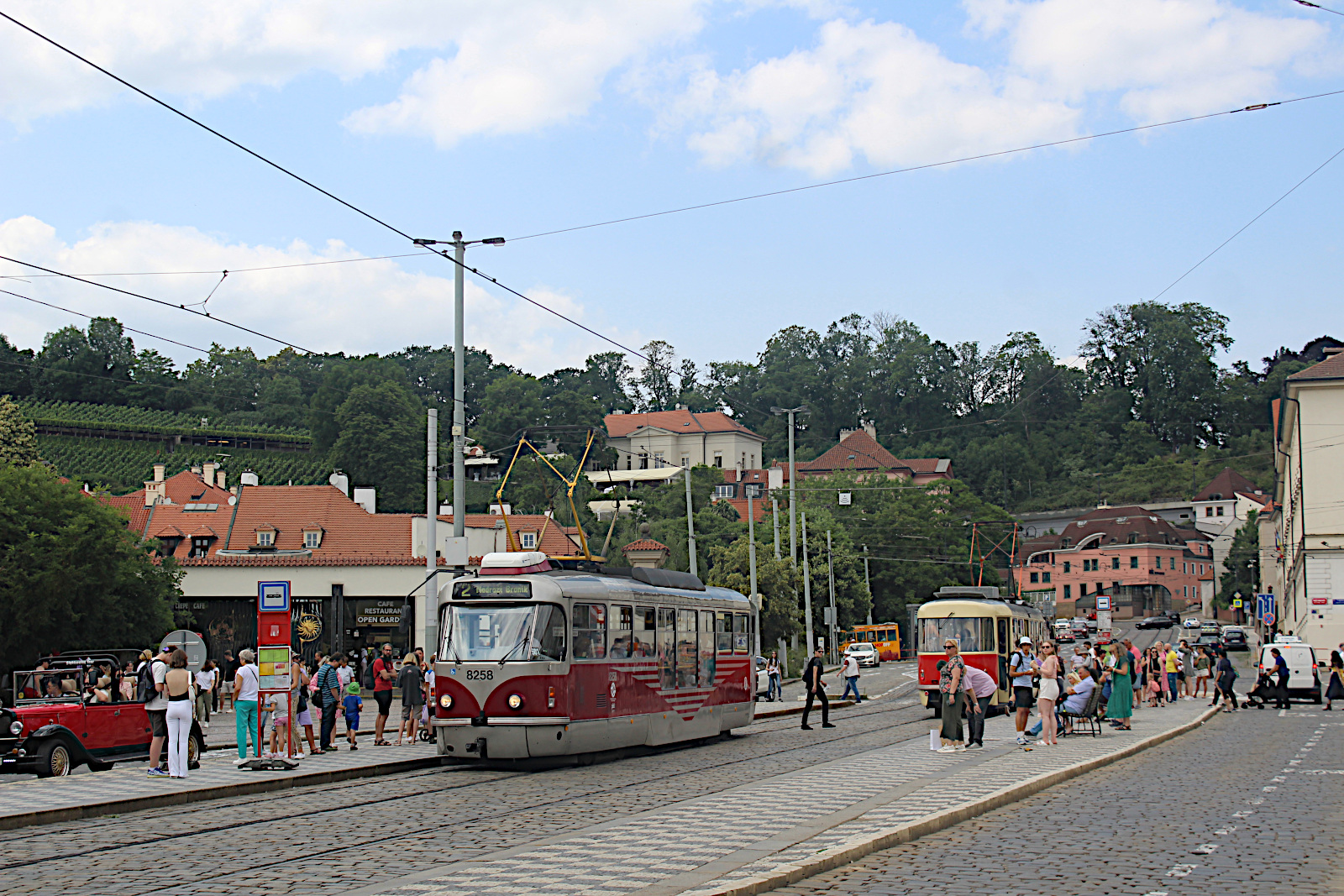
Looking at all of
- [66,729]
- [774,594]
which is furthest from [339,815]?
[774,594]

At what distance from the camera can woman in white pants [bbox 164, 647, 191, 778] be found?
17.3 m

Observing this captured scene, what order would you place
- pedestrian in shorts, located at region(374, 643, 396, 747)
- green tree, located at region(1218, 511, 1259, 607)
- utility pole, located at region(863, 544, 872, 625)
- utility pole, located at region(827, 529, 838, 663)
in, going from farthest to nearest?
1. green tree, located at region(1218, 511, 1259, 607)
2. utility pole, located at region(863, 544, 872, 625)
3. utility pole, located at region(827, 529, 838, 663)
4. pedestrian in shorts, located at region(374, 643, 396, 747)

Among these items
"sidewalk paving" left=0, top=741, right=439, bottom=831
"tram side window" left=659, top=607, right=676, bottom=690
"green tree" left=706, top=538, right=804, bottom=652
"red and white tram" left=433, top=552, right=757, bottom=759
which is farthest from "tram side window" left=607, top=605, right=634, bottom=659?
"green tree" left=706, top=538, right=804, bottom=652

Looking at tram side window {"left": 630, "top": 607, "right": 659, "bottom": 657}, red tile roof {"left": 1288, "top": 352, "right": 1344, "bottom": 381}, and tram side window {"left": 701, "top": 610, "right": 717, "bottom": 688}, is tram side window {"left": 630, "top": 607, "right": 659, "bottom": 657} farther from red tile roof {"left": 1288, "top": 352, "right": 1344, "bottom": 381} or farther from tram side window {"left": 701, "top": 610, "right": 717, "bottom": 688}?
red tile roof {"left": 1288, "top": 352, "right": 1344, "bottom": 381}

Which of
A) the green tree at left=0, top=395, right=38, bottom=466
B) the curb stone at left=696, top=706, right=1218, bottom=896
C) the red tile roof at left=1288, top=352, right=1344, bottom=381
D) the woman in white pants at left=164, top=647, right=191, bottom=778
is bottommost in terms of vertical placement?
the curb stone at left=696, top=706, right=1218, bottom=896

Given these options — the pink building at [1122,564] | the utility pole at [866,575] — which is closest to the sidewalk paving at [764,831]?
Answer: the utility pole at [866,575]

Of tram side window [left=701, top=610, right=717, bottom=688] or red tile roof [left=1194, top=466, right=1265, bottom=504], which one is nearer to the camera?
tram side window [left=701, top=610, right=717, bottom=688]

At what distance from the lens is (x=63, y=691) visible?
21078 mm

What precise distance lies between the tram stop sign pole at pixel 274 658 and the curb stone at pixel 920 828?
9.19 meters

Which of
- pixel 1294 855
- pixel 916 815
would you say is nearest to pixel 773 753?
pixel 916 815

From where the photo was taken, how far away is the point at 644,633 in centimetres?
2153

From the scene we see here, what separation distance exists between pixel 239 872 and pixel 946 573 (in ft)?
280

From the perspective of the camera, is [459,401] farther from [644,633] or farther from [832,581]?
[832,581]

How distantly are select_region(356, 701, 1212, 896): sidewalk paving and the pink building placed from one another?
363ft
